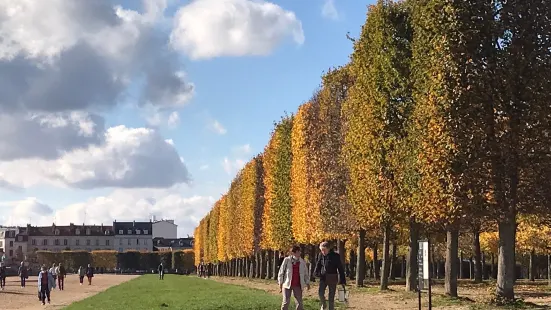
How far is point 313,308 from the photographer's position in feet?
102

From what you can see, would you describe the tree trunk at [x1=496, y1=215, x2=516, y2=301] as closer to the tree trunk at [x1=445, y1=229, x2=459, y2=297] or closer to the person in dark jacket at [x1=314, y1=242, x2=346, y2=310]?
the tree trunk at [x1=445, y1=229, x2=459, y2=297]

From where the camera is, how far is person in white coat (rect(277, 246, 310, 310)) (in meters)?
24.8

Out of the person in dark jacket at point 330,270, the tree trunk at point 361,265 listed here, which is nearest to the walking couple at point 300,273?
the person in dark jacket at point 330,270

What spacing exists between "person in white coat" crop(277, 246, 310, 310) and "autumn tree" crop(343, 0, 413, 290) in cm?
1380

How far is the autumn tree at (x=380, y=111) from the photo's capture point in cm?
3891

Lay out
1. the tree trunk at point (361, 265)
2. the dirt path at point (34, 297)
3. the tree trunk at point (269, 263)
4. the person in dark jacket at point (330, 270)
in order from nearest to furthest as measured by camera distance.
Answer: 1. the person in dark jacket at point (330, 270)
2. the tree trunk at point (361, 265)
3. the dirt path at point (34, 297)
4. the tree trunk at point (269, 263)

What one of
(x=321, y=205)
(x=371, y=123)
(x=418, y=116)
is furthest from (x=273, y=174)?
(x=418, y=116)

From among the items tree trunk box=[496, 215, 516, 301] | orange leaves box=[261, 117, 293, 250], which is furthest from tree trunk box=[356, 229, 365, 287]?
tree trunk box=[496, 215, 516, 301]

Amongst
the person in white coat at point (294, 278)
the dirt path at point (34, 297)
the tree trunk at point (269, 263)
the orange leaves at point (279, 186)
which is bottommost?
the dirt path at point (34, 297)

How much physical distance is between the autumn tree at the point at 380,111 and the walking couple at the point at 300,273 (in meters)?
12.8

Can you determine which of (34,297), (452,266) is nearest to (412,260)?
(452,266)

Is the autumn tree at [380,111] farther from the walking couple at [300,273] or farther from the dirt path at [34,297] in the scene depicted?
the dirt path at [34,297]

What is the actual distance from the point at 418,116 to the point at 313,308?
28.6 feet

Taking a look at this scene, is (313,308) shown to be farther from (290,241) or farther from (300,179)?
(290,241)
